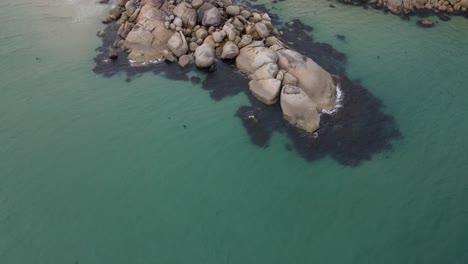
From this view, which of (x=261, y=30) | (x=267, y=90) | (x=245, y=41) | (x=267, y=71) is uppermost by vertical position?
(x=261, y=30)

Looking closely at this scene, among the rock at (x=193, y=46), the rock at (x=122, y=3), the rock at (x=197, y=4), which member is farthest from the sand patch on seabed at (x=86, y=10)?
the rock at (x=193, y=46)

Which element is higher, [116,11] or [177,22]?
[177,22]

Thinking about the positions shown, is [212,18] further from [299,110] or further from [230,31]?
[299,110]

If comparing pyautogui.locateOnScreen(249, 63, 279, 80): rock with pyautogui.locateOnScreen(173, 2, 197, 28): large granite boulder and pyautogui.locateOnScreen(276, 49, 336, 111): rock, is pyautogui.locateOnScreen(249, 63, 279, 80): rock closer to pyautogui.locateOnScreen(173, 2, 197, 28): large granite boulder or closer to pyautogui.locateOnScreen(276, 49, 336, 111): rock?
pyautogui.locateOnScreen(276, 49, 336, 111): rock

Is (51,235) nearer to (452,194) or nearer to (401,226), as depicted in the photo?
(401,226)

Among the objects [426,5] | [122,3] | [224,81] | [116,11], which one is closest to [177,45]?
[224,81]

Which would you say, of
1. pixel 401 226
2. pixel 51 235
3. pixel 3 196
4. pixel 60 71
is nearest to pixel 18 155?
pixel 3 196

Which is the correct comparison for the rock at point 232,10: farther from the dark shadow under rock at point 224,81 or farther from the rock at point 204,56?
the dark shadow under rock at point 224,81

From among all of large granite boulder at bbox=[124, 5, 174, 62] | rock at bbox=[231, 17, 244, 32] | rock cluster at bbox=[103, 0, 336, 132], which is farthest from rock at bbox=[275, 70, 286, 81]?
large granite boulder at bbox=[124, 5, 174, 62]
